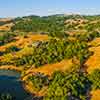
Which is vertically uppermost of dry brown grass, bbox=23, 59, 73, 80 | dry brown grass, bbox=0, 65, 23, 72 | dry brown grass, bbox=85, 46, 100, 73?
dry brown grass, bbox=85, 46, 100, 73

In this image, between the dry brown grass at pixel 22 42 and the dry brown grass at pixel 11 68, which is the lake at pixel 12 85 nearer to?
the dry brown grass at pixel 11 68

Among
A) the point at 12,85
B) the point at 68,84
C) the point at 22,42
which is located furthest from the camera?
the point at 22,42

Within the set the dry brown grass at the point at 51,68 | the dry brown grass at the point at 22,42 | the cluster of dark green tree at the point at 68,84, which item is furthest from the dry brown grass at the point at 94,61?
the dry brown grass at the point at 22,42

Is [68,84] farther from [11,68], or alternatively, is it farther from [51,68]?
[11,68]

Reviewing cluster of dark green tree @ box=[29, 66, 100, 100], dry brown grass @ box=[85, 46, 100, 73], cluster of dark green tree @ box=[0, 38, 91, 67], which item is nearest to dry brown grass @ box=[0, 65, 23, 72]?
cluster of dark green tree @ box=[0, 38, 91, 67]

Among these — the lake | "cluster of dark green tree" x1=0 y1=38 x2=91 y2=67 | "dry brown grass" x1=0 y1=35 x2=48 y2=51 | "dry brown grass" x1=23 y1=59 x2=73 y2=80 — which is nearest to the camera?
the lake

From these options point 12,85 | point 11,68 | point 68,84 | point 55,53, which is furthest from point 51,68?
point 68,84

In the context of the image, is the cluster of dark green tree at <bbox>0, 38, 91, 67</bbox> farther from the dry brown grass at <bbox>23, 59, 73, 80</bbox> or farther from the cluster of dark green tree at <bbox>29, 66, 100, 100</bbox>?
the cluster of dark green tree at <bbox>29, 66, 100, 100</bbox>
